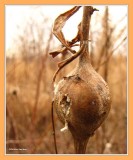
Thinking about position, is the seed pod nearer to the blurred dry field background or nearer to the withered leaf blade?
the withered leaf blade

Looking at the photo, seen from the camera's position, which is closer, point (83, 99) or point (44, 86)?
point (83, 99)

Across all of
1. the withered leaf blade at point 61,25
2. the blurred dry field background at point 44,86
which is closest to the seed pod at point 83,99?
the withered leaf blade at point 61,25

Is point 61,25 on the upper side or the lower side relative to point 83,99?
upper

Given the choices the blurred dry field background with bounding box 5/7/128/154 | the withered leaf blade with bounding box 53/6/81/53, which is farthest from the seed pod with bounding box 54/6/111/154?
the blurred dry field background with bounding box 5/7/128/154

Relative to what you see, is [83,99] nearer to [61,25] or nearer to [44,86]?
[61,25]

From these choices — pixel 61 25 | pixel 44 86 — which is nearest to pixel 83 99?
pixel 61 25

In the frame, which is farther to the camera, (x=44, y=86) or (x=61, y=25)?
(x=44, y=86)

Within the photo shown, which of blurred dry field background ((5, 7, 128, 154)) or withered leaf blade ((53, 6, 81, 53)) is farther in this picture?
blurred dry field background ((5, 7, 128, 154))

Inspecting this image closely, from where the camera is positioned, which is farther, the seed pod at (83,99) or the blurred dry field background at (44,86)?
the blurred dry field background at (44,86)

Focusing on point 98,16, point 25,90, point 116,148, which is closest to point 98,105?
point 98,16

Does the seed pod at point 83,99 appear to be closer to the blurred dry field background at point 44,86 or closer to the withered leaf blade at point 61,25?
the withered leaf blade at point 61,25

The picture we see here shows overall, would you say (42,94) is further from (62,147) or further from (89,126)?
(89,126)
